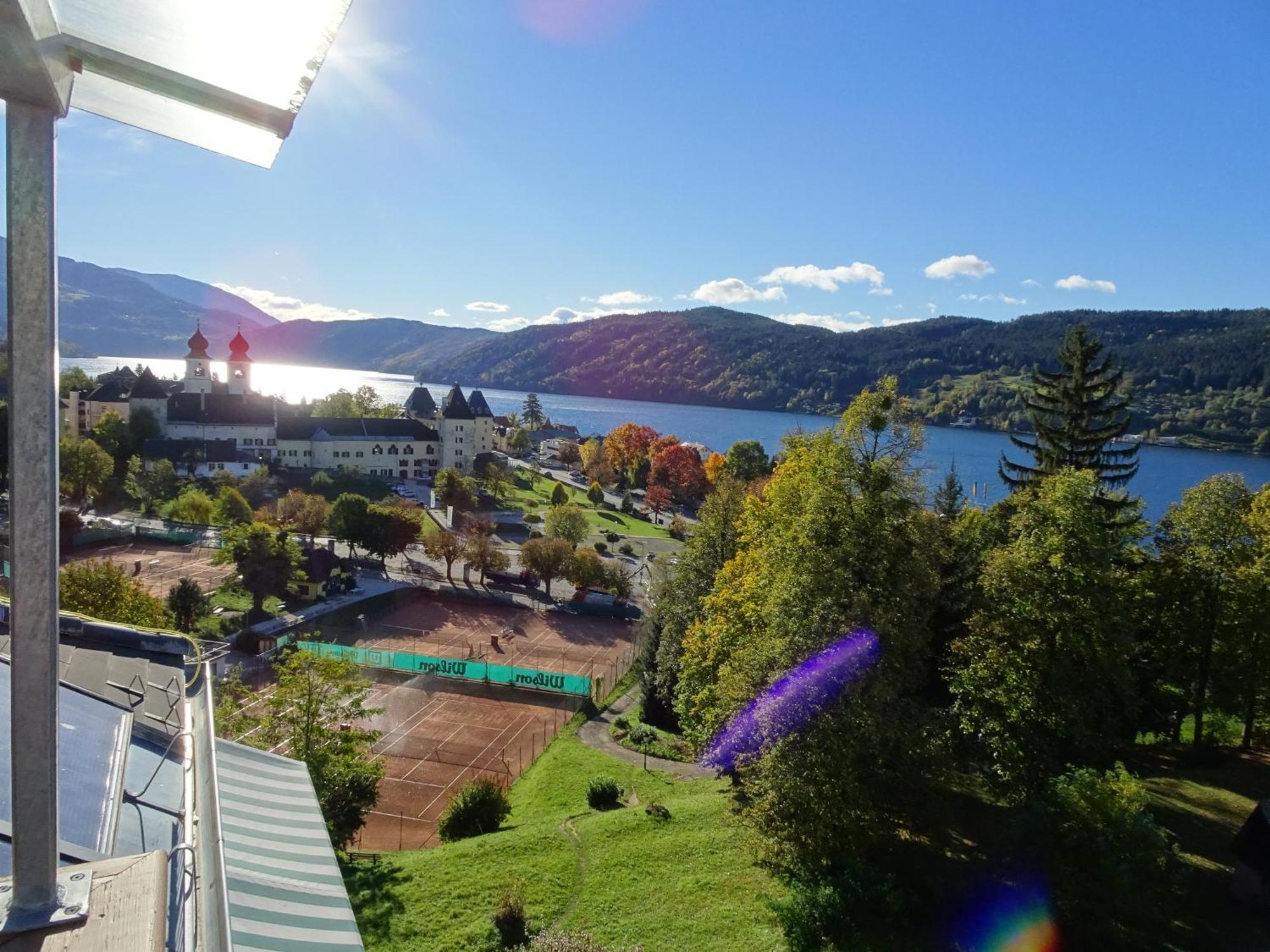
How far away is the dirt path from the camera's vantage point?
2038cm

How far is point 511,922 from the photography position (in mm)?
11188

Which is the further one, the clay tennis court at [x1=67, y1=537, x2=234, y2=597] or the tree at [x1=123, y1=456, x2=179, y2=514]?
the tree at [x1=123, y1=456, x2=179, y2=514]

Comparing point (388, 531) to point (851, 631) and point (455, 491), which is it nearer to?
point (455, 491)

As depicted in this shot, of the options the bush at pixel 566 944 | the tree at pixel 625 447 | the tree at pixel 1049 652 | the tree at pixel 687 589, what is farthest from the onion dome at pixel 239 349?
the tree at pixel 1049 652

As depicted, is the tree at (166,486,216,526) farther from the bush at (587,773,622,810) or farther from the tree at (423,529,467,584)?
the bush at (587,773,622,810)

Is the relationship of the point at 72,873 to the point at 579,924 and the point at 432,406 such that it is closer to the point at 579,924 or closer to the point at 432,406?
the point at 579,924

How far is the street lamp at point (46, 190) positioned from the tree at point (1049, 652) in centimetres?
1351

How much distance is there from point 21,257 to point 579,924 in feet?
41.1

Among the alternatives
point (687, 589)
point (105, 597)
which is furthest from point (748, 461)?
point (105, 597)

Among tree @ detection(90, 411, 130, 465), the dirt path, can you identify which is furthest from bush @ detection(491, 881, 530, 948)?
tree @ detection(90, 411, 130, 465)

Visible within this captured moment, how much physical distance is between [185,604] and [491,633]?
12.2m

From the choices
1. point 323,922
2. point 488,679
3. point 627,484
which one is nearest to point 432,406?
point 627,484

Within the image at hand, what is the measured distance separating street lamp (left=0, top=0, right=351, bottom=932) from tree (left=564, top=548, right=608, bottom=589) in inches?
1463

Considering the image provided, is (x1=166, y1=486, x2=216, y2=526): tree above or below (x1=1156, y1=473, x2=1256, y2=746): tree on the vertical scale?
below
